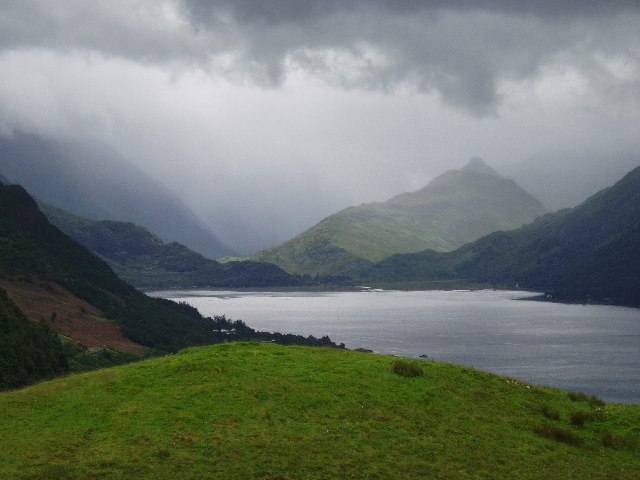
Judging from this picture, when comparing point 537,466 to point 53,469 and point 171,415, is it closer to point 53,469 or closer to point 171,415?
point 171,415

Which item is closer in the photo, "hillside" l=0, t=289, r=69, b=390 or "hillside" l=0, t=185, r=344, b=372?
"hillside" l=0, t=289, r=69, b=390

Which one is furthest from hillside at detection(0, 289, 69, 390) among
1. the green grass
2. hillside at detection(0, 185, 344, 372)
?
the green grass

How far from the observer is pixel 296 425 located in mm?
28781

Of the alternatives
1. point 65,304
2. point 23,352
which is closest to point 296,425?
point 23,352

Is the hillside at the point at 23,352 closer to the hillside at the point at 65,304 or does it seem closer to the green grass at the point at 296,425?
the hillside at the point at 65,304

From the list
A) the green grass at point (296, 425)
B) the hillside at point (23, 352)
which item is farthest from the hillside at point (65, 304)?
the green grass at point (296, 425)

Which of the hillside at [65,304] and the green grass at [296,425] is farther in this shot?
the hillside at [65,304]

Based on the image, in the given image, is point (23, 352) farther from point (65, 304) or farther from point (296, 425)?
point (65, 304)

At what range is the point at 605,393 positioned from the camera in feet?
448

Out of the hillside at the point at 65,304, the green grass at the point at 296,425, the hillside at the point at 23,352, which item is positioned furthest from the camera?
the hillside at the point at 65,304

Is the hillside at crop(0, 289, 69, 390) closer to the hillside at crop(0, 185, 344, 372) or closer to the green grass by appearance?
the hillside at crop(0, 185, 344, 372)

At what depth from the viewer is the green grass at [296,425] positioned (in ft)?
83.0

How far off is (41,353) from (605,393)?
112 m

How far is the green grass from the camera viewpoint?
25.3 meters
